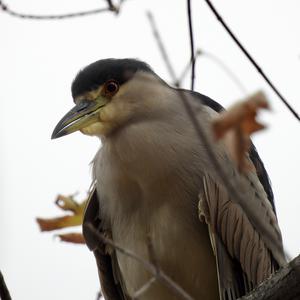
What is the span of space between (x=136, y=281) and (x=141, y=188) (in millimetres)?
496

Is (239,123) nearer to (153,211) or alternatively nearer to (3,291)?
(3,291)

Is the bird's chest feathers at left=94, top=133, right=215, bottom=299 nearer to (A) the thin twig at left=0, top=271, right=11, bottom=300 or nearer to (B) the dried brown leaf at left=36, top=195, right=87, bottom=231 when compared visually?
(B) the dried brown leaf at left=36, top=195, right=87, bottom=231

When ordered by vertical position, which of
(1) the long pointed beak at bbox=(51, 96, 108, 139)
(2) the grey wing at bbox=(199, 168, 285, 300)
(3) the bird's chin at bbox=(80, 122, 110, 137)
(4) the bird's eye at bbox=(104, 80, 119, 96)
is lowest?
(2) the grey wing at bbox=(199, 168, 285, 300)

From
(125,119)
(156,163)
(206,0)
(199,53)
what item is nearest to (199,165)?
(156,163)

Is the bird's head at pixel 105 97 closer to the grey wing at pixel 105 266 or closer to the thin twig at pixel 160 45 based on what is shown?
the grey wing at pixel 105 266

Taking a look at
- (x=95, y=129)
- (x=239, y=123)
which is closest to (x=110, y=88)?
(x=95, y=129)

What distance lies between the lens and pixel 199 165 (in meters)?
3.61

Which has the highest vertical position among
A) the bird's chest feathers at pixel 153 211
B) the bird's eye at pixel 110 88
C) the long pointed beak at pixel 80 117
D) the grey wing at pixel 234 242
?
the bird's eye at pixel 110 88

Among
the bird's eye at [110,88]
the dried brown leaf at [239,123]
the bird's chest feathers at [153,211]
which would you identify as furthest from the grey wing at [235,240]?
the dried brown leaf at [239,123]

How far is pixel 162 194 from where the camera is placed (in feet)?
11.7

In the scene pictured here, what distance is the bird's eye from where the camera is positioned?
379 cm

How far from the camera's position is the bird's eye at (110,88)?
3793mm

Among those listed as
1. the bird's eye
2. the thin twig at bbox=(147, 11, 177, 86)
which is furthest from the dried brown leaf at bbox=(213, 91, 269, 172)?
the bird's eye

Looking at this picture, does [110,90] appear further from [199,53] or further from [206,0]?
[206,0]
